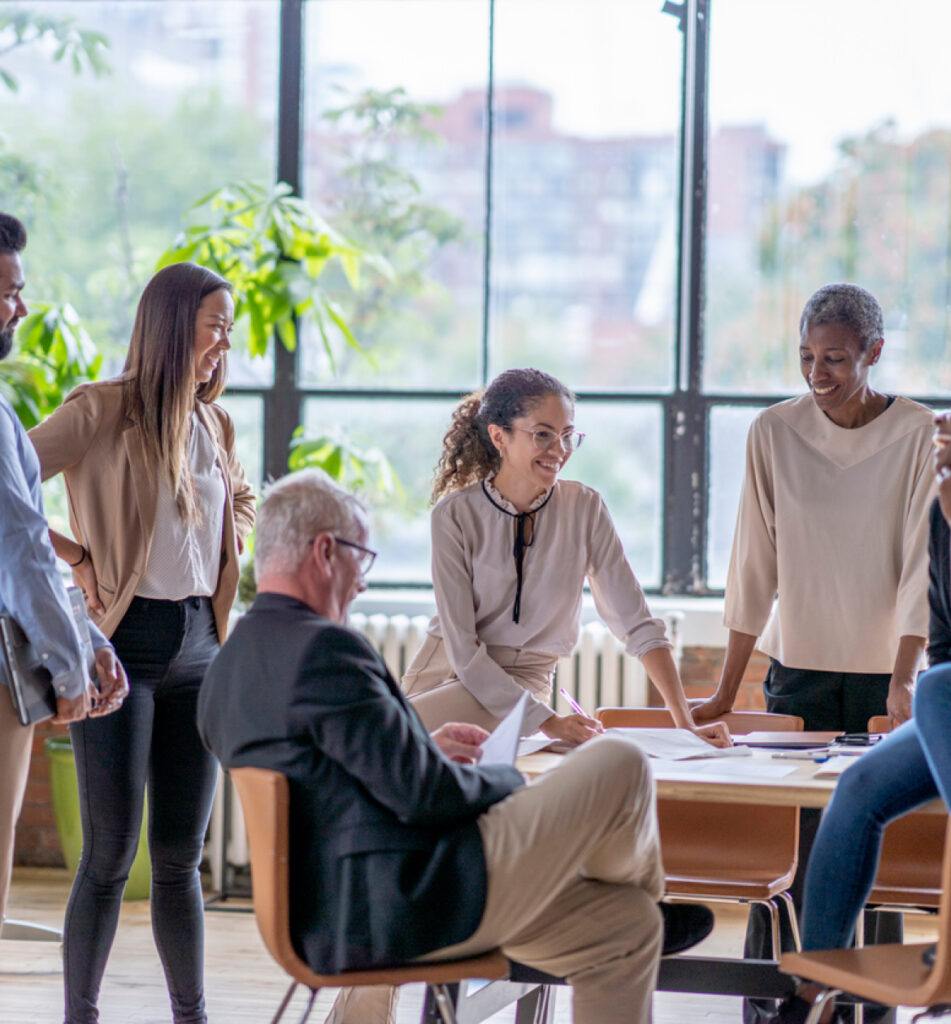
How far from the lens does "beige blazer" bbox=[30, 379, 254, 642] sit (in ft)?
9.46

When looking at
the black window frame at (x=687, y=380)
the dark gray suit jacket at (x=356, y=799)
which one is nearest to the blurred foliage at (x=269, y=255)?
the black window frame at (x=687, y=380)

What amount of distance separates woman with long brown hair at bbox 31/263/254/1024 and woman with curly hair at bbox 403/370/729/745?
0.47m

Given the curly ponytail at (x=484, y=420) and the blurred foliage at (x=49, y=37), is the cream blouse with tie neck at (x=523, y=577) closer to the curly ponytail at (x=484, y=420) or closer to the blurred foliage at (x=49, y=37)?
the curly ponytail at (x=484, y=420)

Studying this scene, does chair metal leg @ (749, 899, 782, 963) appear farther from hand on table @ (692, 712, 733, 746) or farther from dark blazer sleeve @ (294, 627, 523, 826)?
dark blazer sleeve @ (294, 627, 523, 826)

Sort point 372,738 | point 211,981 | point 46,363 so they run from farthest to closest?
point 46,363, point 211,981, point 372,738

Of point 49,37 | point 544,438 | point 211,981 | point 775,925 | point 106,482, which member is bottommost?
point 211,981

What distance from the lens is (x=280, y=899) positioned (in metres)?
2.13

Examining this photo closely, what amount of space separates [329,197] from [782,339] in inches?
62.9

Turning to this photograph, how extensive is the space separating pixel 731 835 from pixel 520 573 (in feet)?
2.50

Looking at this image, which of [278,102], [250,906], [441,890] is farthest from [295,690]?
[278,102]

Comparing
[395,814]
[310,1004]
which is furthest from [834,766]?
[310,1004]

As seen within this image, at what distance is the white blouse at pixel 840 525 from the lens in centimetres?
312

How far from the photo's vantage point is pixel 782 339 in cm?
478

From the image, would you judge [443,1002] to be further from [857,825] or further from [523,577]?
[523,577]
